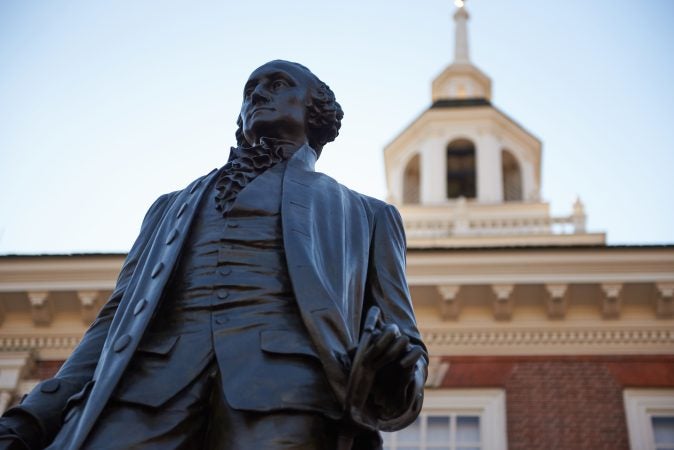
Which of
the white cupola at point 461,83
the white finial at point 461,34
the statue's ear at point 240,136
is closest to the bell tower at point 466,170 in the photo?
the white cupola at point 461,83

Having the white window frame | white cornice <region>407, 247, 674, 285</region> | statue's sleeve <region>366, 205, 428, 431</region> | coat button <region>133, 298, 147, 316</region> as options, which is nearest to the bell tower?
white cornice <region>407, 247, 674, 285</region>

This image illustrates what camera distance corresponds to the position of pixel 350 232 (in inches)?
146

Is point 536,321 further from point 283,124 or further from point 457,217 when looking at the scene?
point 283,124

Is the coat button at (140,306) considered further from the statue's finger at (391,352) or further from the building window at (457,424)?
the building window at (457,424)

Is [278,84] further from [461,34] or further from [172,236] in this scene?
[461,34]

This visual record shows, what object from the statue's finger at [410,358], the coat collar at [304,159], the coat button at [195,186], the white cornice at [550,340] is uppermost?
the white cornice at [550,340]

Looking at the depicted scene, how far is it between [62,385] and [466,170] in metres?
27.7

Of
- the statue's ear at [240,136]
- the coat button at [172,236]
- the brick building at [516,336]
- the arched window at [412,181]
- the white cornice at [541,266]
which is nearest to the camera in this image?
the coat button at [172,236]

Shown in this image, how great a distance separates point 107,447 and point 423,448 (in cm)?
1191

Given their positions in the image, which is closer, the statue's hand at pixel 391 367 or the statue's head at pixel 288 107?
the statue's hand at pixel 391 367

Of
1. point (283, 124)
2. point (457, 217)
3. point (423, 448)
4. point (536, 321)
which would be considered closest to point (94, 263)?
point (423, 448)

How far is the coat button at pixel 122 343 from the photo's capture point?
3141 mm

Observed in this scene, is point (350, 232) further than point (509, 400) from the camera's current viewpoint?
No

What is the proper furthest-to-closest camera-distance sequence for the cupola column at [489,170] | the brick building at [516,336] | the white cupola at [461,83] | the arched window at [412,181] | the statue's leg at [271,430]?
the white cupola at [461,83], the arched window at [412,181], the cupola column at [489,170], the brick building at [516,336], the statue's leg at [271,430]
